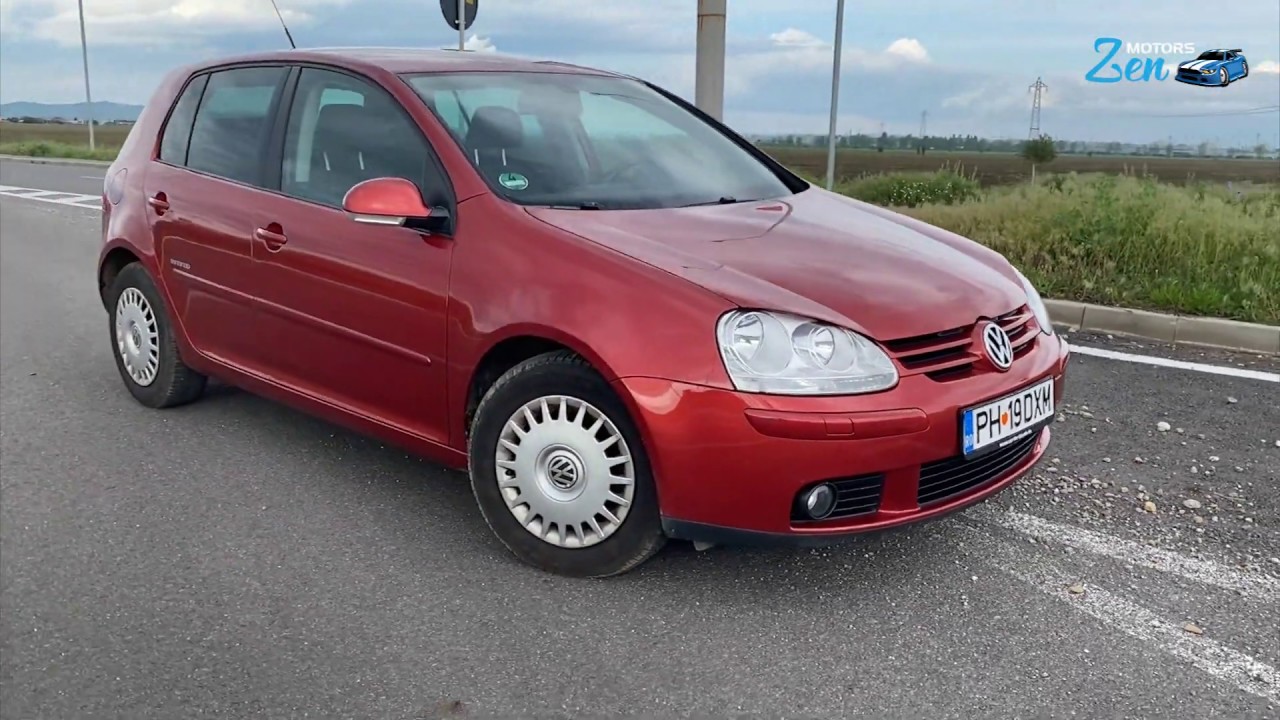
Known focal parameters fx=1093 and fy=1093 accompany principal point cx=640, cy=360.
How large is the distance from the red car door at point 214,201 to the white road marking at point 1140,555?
2795 mm

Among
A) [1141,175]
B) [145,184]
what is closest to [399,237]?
[145,184]

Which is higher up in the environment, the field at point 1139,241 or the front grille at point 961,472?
the field at point 1139,241

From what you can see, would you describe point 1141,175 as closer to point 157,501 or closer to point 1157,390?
point 1157,390

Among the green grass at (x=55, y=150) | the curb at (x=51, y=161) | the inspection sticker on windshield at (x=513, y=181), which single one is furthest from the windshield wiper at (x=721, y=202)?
the green grass at (x=55, y=150)

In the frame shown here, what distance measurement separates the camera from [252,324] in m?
4.09

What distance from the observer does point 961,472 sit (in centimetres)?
304

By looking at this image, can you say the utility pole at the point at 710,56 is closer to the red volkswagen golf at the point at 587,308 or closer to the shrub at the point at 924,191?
the shrub at the point at 924,191

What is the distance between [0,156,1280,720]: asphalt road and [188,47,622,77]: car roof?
4.83 ft

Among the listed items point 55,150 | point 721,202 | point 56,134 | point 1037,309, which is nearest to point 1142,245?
point 1037,309

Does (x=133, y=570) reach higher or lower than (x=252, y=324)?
lower

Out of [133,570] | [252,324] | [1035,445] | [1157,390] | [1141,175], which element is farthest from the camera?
[1141,175]

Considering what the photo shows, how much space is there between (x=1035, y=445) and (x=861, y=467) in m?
0.99

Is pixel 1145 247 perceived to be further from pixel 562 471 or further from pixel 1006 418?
pixel 562 471

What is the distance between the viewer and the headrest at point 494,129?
3.55 m
